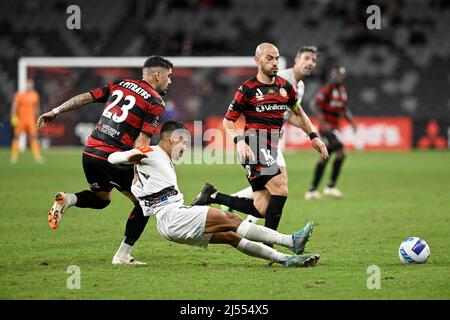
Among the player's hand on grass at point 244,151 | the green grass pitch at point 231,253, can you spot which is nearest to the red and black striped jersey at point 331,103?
the green grass pitch at point 231,253

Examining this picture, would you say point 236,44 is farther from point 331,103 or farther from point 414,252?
point 414,252

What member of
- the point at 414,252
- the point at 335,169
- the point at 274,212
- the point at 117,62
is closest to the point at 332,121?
the point at 335,169

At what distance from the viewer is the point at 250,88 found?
9.01 metres

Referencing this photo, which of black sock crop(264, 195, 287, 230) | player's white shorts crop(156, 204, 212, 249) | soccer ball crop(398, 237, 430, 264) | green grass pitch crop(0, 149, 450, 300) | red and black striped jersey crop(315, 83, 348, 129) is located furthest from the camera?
red and black striped jersey crop(315, 83, 348, 129)

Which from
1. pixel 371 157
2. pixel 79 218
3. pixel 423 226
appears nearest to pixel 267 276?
pixel 423 226

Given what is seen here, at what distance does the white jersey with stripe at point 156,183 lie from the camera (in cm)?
795

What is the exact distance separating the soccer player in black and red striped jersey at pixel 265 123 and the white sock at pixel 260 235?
0.81 meters

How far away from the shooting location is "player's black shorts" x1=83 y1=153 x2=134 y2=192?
8789mm

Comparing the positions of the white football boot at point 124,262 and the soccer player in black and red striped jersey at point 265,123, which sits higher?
the soccer player in black and red striped jersey at point 265,123

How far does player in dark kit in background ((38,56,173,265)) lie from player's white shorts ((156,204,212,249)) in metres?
0.71

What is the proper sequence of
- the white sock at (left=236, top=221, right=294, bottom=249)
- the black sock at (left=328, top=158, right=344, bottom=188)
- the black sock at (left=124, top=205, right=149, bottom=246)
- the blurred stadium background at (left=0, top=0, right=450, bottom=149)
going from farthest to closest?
1. the blurred stadium background at (left=0, top=0, right=450, bottom=149)
2. the black sock at (left=328, top=158, right=344, bottom=188)
3. the black sock at (left=124, top=205, right=149, bottom=246)
4. the white sock at (left=236, top=221, right=294, bottom=249)

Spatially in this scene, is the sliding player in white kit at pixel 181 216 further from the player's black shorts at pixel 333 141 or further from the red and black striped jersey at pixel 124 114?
the player's black shorts at pixel 333 141

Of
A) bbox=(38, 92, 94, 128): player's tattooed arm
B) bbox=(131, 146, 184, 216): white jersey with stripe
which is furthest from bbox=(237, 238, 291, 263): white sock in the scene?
bbox=(38, 92, 94, 128): player's tattooed arm

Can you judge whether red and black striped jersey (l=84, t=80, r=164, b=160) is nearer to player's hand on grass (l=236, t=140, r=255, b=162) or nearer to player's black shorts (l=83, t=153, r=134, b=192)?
player's black shorts (l=83, t=153, r=134, b=192)
